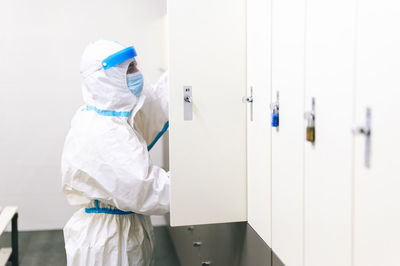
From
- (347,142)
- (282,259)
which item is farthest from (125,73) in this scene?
(347,142)

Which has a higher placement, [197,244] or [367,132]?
[367,132]

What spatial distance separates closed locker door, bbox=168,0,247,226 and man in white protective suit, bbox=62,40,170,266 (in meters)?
0.25

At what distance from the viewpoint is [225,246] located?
1.95m

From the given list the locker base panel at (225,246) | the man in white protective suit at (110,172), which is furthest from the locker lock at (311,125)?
the man in white protective suit at (110,172)

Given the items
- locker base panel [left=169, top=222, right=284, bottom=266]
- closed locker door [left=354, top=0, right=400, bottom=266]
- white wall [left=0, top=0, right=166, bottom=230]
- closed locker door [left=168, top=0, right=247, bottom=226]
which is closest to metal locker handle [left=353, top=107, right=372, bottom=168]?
closed locker door [left=354, top=0, right=400, bottom=266]

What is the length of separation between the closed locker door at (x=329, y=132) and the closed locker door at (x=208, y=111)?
0.59m

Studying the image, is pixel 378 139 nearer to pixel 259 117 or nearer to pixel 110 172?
pixel 259 117

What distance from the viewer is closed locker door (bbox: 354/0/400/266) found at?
0.79 meters

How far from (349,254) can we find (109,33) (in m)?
2.92

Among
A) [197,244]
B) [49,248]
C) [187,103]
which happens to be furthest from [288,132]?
[49,248]

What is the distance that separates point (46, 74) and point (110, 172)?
1.85 metres

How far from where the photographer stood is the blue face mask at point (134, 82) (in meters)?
2.12

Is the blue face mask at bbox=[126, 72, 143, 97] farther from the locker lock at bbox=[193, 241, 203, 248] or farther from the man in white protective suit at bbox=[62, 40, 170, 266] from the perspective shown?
the locker lock at bbox=[193, 241, 203, 248]

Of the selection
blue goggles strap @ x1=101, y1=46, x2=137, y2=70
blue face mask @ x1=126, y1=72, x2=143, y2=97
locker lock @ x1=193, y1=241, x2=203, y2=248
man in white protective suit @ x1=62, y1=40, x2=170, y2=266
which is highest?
blue goggles strap @ x1=101, y1=46, x2=137, y2=70
